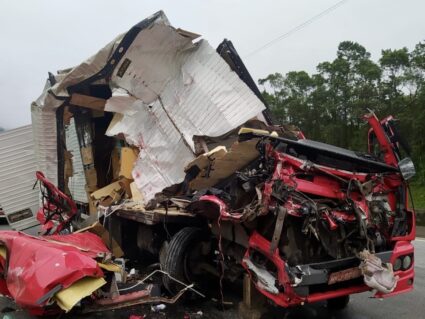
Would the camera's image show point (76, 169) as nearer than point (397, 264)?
No

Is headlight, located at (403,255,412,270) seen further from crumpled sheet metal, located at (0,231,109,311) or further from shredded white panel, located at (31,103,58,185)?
shredded white panel, located at (31,103,58,185)

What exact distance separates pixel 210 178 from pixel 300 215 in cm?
159

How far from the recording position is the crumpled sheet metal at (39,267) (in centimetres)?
387

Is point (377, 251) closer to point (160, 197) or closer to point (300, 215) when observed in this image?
point (300, 215)

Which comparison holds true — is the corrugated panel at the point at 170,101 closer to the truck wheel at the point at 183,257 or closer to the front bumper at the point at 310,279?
the truck wheel at the point at 183,257

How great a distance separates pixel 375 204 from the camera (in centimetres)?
398

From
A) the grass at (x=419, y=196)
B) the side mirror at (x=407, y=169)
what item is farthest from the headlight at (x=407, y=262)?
the grass at (x=419, y=196)

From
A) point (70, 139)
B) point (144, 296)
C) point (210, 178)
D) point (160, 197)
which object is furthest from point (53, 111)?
point (144, 296)

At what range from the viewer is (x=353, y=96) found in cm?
2280

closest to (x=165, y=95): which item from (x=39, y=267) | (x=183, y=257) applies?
(x=183, y=257)

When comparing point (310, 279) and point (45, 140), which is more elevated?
point (45, 140)

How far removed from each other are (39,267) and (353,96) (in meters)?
21.0

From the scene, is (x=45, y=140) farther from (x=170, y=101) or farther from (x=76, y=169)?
(x=170, y=101)

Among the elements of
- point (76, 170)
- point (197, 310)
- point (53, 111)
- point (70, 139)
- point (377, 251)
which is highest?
point (53, 111)
